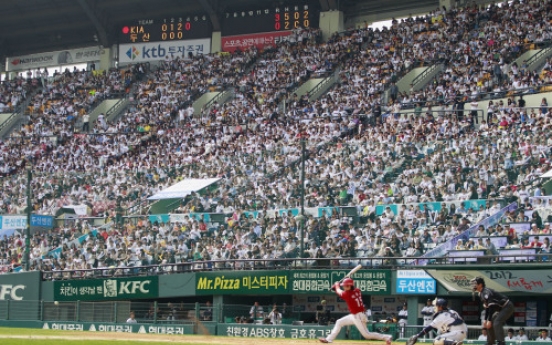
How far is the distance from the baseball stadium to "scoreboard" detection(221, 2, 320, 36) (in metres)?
0.11

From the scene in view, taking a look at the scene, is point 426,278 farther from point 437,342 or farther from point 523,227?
point 437,342

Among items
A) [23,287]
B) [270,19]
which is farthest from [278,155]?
[270,19]

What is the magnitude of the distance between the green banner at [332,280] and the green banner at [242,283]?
1.42ft

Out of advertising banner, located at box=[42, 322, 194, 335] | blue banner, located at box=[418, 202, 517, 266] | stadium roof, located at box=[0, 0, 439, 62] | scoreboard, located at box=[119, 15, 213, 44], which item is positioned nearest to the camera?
blue banner, located at box=[418, 202, 517, 266]

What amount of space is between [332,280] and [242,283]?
3649mm

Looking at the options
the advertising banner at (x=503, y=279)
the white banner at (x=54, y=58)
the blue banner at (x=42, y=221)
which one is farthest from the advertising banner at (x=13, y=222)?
the advertising banner at (x=503, y=279)

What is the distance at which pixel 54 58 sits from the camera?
62438 millimetres

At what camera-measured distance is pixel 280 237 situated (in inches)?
1287

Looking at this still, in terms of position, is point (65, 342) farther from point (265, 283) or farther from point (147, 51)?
point (147, 51)

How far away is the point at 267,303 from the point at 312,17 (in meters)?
22.1

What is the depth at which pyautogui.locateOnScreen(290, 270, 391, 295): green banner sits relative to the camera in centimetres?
2891

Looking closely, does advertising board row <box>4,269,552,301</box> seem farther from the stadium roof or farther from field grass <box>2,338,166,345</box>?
the stadium roof

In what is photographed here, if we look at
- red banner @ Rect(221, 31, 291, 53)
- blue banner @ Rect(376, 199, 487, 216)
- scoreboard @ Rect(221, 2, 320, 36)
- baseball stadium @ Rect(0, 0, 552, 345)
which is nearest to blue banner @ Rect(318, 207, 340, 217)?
baseball stadium @ Rect(0, 0, 552, 345)

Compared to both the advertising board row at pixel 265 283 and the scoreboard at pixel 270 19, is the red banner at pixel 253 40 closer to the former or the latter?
the scoreboard at pixel 270 19
